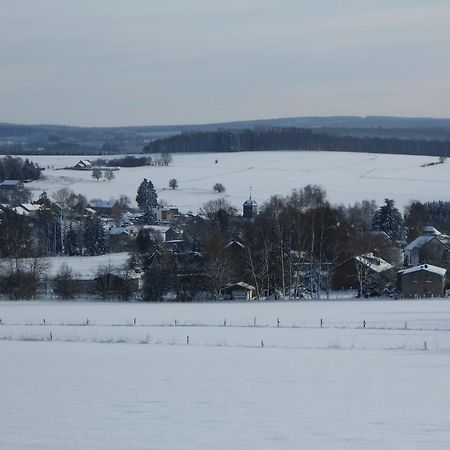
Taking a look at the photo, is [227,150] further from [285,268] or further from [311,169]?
[285,268]

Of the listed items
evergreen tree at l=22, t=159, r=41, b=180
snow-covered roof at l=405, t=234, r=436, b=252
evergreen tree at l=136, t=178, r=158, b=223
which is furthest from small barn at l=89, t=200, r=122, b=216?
snow-covered roof at l=405, t=234, r=436, b=252

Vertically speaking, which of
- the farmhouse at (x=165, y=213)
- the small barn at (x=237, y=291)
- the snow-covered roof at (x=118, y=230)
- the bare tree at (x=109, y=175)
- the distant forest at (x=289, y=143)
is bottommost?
the small barn at (x=237, y=291)

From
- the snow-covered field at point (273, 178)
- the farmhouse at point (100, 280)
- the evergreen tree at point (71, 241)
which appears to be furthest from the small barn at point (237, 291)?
the snow-covered field at point (273, 178)

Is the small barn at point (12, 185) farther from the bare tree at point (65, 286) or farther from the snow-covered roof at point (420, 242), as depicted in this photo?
the snow-covered roof at point (420, 242)

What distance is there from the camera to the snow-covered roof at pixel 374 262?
3528 cm

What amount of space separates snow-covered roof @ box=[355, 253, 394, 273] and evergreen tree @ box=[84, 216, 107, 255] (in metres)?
19.9

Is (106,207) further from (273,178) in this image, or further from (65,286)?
(65,286)

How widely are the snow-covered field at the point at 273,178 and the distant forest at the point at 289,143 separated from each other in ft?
52.7

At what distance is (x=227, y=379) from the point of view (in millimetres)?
15117

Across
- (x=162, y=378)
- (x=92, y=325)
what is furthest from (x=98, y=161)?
(x=162, y=378)

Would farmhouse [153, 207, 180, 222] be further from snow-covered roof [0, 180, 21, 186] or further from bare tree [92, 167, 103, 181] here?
bare tree [92, 167, 103, 181]

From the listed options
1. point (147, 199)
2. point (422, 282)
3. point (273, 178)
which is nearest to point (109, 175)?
point (273, 178)

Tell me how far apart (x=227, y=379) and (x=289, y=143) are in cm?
12647

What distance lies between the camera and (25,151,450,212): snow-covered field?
2963 inches
